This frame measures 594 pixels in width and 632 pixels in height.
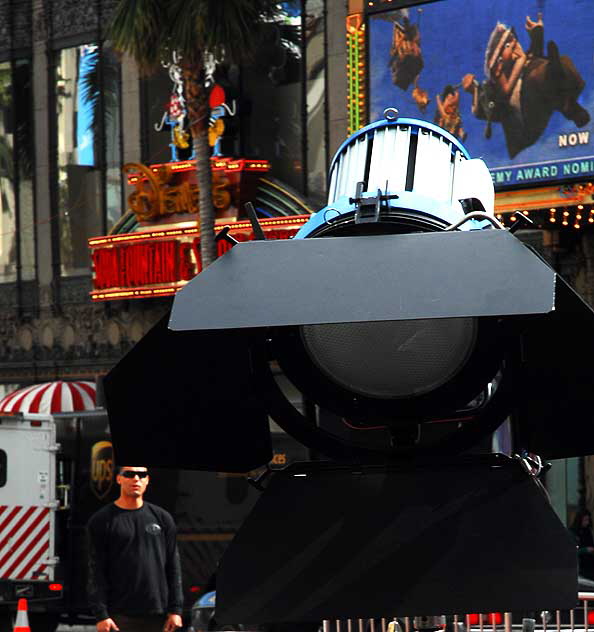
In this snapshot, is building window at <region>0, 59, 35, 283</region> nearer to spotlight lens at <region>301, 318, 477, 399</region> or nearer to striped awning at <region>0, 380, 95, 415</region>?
striped awning at <region>0, 380, 95, 415</region>

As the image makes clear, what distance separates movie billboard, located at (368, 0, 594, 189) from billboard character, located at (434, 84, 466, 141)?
0.02 metres

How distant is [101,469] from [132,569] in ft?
29.1

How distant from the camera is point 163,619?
11961 mm

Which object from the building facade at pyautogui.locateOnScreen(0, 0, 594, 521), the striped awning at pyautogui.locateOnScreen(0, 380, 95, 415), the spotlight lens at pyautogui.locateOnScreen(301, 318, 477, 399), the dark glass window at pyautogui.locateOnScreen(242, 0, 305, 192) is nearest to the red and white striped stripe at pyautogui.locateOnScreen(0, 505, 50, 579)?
the building facade at pyautogui.locateOnScreen(0, 0, 594, 521)

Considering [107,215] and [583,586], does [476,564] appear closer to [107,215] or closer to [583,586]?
[583,586]

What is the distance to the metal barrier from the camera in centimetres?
555

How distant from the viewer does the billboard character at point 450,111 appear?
27.6m

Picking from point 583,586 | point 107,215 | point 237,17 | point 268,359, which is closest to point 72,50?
point 107,215

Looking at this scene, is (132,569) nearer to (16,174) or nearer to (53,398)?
(53,398)

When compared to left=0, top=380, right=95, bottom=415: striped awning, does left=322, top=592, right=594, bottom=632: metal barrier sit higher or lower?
higher

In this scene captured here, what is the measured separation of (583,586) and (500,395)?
9917mm

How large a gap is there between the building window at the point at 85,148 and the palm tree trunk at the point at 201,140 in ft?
23.6

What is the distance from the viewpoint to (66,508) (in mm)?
20500

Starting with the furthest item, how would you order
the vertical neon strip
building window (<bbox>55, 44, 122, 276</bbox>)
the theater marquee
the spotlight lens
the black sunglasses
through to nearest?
building window (<bbox>55, 44, 122, 276</bbox>) < the theater marquee < the vertical neon strip < the black sunglasses < the spotlight lens
